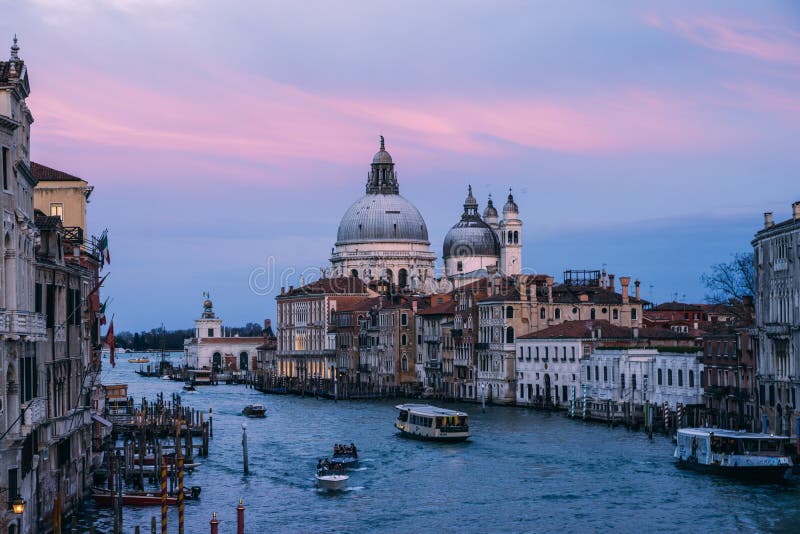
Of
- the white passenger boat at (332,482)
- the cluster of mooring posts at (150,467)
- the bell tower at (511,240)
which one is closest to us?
the cluster of mooring posts at (150,467)

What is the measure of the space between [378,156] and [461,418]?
73.4 m

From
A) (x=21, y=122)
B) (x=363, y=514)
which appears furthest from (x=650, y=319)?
(x=21, y=122)

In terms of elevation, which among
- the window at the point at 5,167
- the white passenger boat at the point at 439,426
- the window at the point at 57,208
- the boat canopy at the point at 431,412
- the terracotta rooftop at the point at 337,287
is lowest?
the white passenger boat at the point at 439,426

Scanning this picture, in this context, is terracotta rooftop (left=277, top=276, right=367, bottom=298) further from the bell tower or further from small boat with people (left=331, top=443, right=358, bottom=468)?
small boat with people (left=331, top=443, right=358, bottom=468)

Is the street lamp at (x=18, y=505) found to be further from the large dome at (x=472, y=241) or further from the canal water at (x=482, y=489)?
the large dome at (x=472, y=241)

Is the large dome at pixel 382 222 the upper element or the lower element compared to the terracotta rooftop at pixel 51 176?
upper

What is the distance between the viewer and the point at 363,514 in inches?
1287

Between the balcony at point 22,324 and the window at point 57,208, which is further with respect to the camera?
the window at point 57,208

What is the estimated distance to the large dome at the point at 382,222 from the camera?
11881cm

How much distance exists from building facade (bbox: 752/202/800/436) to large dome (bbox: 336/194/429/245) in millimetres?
76407

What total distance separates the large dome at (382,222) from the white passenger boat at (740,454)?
Answer: 81.2 metres

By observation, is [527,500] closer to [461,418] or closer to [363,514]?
[363,514]

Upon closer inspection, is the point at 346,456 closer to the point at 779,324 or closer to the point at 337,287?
the point at 779,324

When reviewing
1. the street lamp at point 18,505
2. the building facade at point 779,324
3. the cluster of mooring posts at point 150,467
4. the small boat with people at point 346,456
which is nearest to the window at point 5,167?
the street lamp at point 18,505
